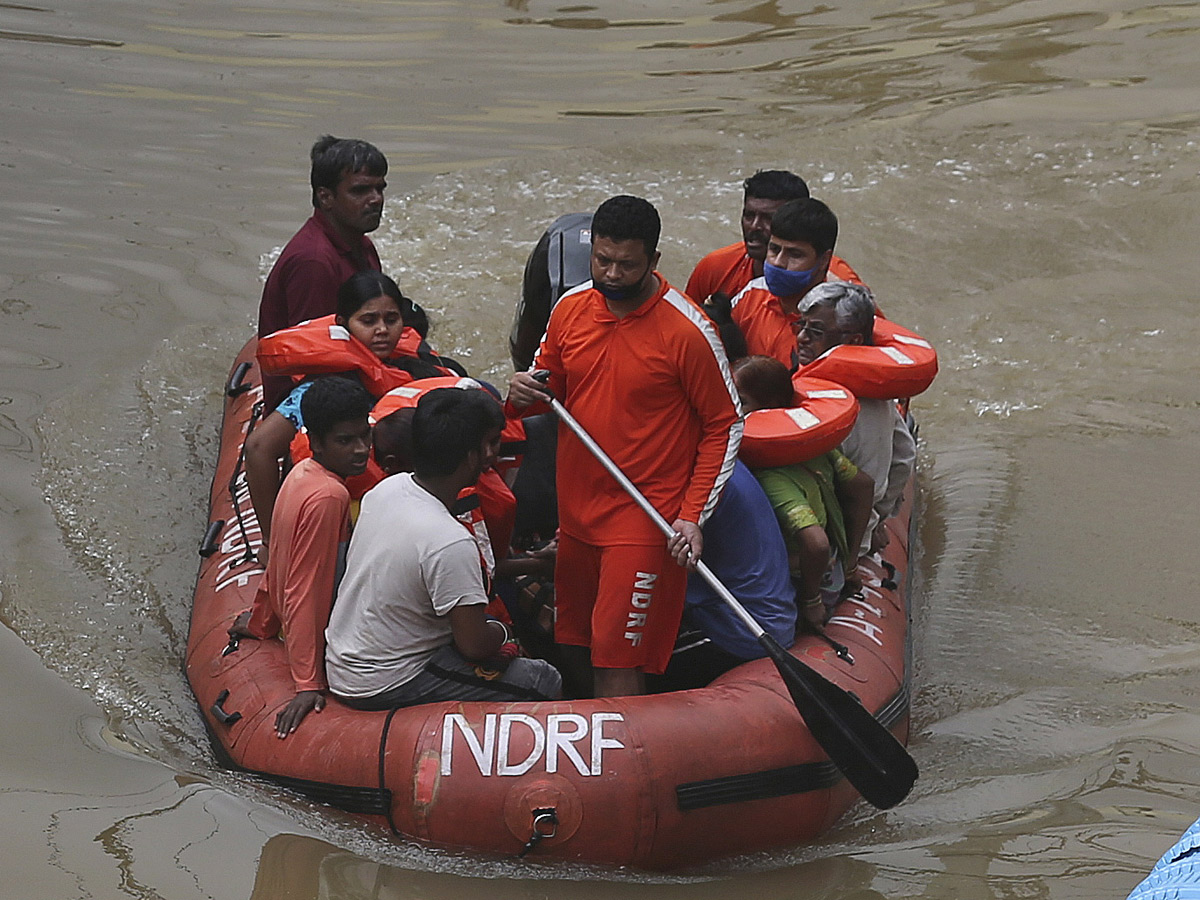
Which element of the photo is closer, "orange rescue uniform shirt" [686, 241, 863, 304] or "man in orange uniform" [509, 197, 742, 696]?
"man in orange uniform" [509, 197, 742, 696]

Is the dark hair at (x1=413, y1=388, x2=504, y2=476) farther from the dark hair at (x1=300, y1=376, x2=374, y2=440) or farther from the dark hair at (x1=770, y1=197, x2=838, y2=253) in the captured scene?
the dark hair at (x1=770, y1=197, x2=838, y2=253)

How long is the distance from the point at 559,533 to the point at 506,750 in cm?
73

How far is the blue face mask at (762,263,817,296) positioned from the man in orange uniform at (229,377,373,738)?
1589 millimetres

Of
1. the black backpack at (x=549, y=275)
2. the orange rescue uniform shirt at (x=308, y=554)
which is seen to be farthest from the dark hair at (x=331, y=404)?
the black backpack at (x=549, y=275)

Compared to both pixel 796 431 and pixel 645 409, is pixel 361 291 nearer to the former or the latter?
pixel 645 409

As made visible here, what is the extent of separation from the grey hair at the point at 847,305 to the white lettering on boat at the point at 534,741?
1582 mm

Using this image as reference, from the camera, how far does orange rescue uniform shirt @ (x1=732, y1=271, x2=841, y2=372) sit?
5207mm

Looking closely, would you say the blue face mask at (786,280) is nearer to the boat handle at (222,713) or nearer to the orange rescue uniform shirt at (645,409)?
the orange rescue uniform shirt at (645,409)

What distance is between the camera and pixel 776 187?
5.56 metres

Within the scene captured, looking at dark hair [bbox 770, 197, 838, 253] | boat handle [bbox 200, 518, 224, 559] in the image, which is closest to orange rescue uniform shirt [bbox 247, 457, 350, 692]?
boat handle [bbox 200, 518, 224, 559]

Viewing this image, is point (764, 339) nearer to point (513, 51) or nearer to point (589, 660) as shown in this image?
point (589, 660)

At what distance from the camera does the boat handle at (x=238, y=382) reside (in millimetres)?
6578

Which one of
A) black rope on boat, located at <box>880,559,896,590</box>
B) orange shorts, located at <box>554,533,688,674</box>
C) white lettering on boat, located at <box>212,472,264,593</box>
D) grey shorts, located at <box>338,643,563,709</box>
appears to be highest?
orange shorts, located at <box>554,533,688,674</box>

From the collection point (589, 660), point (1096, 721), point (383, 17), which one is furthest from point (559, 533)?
point (383, 17)
